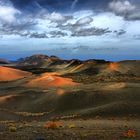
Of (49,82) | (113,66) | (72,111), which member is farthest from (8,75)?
(72,111)

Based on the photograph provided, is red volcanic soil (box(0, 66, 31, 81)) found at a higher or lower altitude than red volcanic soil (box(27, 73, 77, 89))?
higher

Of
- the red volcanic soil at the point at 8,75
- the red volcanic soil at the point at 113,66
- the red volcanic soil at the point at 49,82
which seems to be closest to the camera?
the red volcanic soil at the point at 49,82

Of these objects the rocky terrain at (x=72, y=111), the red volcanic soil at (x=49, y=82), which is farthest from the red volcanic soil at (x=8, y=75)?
the rocky terrain at (x=72, y=111)

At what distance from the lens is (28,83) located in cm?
10138

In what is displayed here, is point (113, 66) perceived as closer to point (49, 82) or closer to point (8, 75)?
point (8, 75)

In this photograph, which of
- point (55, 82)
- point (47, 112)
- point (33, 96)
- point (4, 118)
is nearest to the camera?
point (4, 118)

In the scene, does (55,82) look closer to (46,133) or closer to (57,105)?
(57,105)

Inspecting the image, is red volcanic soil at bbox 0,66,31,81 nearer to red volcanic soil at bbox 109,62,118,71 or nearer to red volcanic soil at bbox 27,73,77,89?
red volcanic soil at bbox 109,62,118,71

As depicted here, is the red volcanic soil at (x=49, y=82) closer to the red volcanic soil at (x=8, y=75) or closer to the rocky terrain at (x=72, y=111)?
the rocky terrain at (x=72, y=111)

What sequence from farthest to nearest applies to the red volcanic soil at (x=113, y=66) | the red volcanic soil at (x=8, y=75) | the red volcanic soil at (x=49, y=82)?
the red volcanic soil at (x=113, y=66) < the red volcanic soil at (x=8, y=75) < the red volcanic soil at (x=49, y=82)

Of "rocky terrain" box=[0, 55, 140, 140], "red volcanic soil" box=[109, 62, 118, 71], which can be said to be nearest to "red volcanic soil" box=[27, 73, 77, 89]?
"rocky terrain" box=[0, 55, 140, 140]

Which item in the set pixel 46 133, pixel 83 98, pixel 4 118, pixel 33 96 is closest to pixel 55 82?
pixel 33 96

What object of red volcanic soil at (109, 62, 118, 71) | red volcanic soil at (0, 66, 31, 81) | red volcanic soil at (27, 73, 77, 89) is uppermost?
red volcanic soil at (109, 62, 118, 71)

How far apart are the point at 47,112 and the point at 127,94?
450 inches
